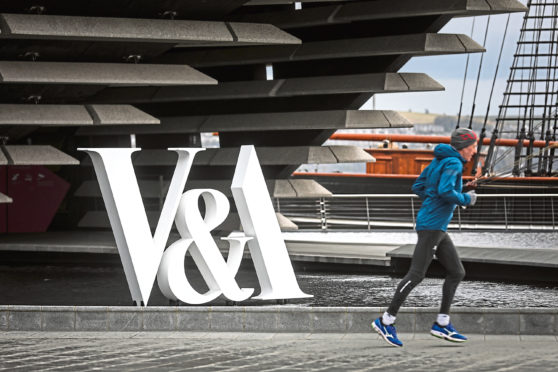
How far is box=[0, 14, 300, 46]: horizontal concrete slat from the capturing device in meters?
12.7

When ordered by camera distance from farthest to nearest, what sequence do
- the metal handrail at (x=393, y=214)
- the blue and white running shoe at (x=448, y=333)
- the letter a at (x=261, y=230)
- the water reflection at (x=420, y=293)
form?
Result: the metal handrail at (x=393, y=214) < the water reflection at (x=420, y=293) < the letter a at (x=261, y=230) < the blue and white running shoe at (x=448, y=333)

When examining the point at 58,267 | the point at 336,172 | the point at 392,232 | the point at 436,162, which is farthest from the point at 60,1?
the point at 336,172

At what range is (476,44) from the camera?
50.3ft

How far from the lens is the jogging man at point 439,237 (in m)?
9.02

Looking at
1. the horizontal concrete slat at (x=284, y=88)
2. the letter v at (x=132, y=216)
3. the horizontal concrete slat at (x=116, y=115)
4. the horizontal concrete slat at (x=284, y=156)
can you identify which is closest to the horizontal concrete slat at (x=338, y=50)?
the horizontal concrete slat at (x=284, y=88)

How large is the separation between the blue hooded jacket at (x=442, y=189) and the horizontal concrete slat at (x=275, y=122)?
7180 mm

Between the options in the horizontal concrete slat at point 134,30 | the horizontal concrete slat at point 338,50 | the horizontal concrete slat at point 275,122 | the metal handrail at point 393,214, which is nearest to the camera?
the horizontal concrete slat at point 134,30

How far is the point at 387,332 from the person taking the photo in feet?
29.7

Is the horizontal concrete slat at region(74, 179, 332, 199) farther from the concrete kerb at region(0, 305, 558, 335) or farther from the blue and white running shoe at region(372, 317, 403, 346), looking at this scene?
the blue and white running shoe at region(372, 317, 403, 346)

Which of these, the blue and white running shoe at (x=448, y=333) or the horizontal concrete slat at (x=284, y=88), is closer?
the blue and white running shoe at (x=448, y=333)

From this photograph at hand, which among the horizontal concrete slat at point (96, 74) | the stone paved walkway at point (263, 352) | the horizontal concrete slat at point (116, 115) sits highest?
the horizontal concrete slat at point (96, 74)

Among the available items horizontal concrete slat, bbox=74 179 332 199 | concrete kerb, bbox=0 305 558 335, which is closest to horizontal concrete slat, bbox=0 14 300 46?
horizontal concrete slat, bbox=74 179 332 199

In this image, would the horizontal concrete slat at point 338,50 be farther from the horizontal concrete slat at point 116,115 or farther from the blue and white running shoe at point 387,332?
the blue and white running shoe at point 387,332

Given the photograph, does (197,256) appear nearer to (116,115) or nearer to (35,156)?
(116,115)
